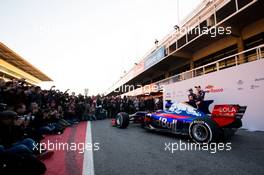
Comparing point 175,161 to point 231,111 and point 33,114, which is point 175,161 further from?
point 33,114

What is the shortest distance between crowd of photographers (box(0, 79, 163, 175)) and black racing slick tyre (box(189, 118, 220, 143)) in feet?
12.2

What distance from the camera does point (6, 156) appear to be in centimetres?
309

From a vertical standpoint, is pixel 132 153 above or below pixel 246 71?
below

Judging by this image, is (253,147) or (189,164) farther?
(253,147)

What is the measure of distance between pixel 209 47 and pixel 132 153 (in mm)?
13385

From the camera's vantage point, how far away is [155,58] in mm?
19938

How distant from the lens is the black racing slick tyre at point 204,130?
4.96 metres

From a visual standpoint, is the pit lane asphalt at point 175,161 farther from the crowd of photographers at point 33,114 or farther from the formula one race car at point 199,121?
the crowd of photographers at point 33,114

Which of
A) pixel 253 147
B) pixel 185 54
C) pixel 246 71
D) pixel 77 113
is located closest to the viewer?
pixel 253 147

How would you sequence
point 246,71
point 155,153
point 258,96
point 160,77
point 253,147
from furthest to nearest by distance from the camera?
point 160,77
point 246,71
point 258,96
point 253,147
point 155,153

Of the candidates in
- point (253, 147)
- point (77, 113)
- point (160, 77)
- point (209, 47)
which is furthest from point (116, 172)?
point (160, 77)

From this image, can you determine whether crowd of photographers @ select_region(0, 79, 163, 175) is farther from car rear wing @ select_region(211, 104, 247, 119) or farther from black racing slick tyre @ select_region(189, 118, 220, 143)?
car rear wing @ select_region(211, 104, 247, 119)

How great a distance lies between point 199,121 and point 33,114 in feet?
15.9

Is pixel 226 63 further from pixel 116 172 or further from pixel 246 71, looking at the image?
pixel 116 172
